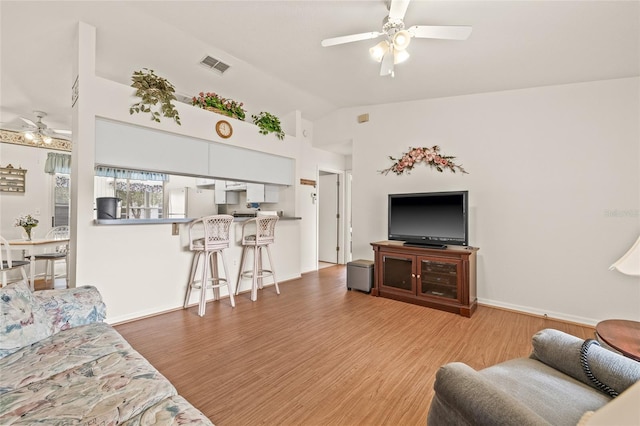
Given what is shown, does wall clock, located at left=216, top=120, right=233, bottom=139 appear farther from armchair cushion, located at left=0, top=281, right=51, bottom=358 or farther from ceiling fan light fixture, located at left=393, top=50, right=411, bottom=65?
armchair cushion, located at left=0, top=281, right=51, bottom=358

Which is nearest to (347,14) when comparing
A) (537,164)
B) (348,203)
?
(537,164)

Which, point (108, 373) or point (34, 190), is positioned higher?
point (34, 190)

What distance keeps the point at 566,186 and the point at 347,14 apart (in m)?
2.92

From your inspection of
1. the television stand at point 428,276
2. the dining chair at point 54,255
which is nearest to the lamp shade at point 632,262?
the television stand at point 428,276

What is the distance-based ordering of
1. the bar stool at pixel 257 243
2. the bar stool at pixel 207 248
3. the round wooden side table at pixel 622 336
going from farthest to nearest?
the bar stool at pixel 257 243
the bar stool at pixel 207 248
the round wooden side table at pixel 622 336

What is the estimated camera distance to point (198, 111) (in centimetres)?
350

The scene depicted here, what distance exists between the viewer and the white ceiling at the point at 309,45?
91.5 inches

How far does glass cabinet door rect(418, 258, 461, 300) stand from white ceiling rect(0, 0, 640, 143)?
221cm

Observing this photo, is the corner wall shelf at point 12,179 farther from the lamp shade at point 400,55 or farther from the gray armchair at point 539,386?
the gray armchair at point 539,386

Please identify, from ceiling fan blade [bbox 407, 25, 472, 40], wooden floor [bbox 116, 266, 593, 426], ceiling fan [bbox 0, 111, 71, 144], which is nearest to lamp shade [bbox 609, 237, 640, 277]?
wooden floor [bbox 116, 266, 593, 426]

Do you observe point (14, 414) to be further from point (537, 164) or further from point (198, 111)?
point (537, 164)

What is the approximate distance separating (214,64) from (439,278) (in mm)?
3807

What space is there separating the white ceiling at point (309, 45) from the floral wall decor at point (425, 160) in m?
0.76

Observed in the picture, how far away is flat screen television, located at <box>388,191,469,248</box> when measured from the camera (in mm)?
3275
